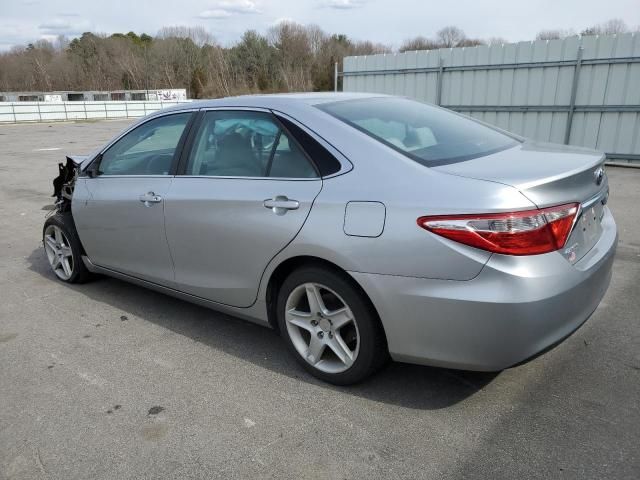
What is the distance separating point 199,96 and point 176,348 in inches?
2676

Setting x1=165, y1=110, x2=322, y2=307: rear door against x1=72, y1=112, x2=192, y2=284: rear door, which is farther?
x1=72, y1=112, x2=192, y2=284: rear door

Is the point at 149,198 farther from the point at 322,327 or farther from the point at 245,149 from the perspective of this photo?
the point at 322,327

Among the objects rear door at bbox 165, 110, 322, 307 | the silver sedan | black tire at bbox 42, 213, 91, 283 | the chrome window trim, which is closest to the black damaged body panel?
black tire at bbox 42, 213, 91, 283

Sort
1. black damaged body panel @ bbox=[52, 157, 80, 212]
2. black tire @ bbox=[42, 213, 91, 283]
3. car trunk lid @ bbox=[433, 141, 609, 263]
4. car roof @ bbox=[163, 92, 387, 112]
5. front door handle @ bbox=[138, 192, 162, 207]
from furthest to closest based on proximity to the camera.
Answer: black damaged body panel @ bbox=[52, 157, 80, 212]
black tire @ bbox=[42, 213, 91, 283]
front door handle @ bbox=[138, 192, 162, 207]
car roof @ bbox=[163, 92, 387, 112]
car trunk lid @ bbox=[433, 141, 609, 263]

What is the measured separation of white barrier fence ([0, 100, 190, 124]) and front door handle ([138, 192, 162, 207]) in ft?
99.9

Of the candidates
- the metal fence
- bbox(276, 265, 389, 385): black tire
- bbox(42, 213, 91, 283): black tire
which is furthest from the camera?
the metal fence

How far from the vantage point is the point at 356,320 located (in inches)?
107

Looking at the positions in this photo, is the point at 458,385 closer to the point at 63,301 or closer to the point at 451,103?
the point at 63,301

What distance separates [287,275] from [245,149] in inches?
32.8

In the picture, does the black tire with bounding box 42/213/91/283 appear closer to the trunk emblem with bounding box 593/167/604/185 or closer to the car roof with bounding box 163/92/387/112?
the car roof with bounding box 163/92/387/112

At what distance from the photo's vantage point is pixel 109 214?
4.08m

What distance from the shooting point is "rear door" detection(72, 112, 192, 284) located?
3.69m

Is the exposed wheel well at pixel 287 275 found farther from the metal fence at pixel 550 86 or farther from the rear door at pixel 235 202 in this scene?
the metal fence at pixel 550 86

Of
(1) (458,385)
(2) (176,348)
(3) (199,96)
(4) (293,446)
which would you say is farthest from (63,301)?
(3) (199,96)
